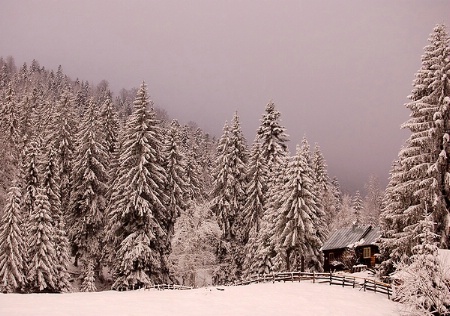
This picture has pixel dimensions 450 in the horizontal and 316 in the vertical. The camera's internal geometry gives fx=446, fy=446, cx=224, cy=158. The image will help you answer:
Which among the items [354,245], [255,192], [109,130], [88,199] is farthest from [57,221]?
[354,245]

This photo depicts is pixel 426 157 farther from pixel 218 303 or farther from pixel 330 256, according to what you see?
pixel 330 256

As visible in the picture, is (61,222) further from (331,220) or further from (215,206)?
(331,220)

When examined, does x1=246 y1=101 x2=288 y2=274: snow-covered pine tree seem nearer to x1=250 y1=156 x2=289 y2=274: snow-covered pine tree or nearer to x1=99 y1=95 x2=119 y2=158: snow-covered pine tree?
x1=250 y1=156 x2=289 y2=274: snow-covered pine tree

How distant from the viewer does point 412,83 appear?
3225 centimetres

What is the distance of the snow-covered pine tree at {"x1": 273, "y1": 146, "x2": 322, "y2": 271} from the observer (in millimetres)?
40219

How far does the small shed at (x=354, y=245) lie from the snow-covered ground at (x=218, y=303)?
19396 mm

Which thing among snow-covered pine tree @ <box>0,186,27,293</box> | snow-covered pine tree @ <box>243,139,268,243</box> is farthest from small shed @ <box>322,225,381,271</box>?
snow-covered pine tree @ <box>0,186,27,293</box>

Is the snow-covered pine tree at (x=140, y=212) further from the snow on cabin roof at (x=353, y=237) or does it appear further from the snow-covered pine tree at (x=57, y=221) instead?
the snow on cabin roof at (x=353, y=237)

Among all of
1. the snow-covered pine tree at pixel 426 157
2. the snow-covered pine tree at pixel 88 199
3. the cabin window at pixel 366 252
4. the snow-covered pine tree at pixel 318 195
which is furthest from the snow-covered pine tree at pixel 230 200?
the snow-covered pine tree at pixel 426 157

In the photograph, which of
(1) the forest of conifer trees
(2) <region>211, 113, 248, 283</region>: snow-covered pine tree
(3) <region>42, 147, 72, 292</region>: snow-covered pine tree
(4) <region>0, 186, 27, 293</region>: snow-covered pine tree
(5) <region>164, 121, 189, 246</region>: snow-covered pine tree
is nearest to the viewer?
(1) the forest of conifer trees

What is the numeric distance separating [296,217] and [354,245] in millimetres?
14945

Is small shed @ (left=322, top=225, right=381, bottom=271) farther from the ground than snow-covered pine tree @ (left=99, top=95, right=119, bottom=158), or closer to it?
closer to it

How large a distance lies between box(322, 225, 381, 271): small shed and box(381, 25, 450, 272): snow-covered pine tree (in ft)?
63.6

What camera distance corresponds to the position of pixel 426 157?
3016 cm
